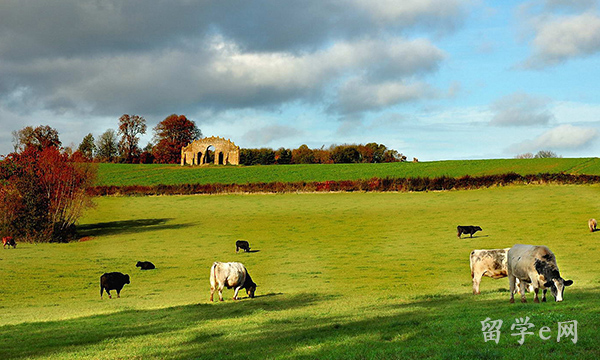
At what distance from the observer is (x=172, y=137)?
549 ft

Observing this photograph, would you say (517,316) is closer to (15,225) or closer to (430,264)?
(430,264)

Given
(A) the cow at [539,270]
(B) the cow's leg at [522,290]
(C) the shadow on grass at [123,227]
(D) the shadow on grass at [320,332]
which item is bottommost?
(C) the shadow on grass at [123,227]

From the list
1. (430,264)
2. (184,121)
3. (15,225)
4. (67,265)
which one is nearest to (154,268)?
(67,265)

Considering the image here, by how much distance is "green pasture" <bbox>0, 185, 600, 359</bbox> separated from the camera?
41.3ft

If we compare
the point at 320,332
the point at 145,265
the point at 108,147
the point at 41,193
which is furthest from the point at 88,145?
the point at 320,332

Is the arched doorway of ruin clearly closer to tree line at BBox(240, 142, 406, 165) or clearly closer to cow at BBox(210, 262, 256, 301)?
tree line at BBox(240, 142, 406, 165)

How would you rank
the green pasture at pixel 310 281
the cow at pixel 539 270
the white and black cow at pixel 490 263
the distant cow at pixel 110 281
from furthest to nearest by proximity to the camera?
the distant cow at pixel 110 281, the white and black cow at pixel 490 263, the cow at pixel 539 270, the green pasture at pixel 310 281

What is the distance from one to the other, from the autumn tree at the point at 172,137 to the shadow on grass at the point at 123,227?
98.1 meters

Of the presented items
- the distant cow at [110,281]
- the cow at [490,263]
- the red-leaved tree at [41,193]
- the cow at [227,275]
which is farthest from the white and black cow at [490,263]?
the red-leaved tree at [41,193]

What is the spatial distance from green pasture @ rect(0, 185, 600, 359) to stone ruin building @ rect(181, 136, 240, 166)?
190ft

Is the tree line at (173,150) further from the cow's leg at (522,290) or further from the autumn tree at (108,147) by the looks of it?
the cow's leg at (522,290)

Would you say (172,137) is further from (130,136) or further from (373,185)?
(373,185)

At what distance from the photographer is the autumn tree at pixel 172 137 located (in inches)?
6398

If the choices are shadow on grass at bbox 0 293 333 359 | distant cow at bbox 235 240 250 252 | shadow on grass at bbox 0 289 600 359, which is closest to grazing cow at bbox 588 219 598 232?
shadow on grass at bbox 0 289 600 359
